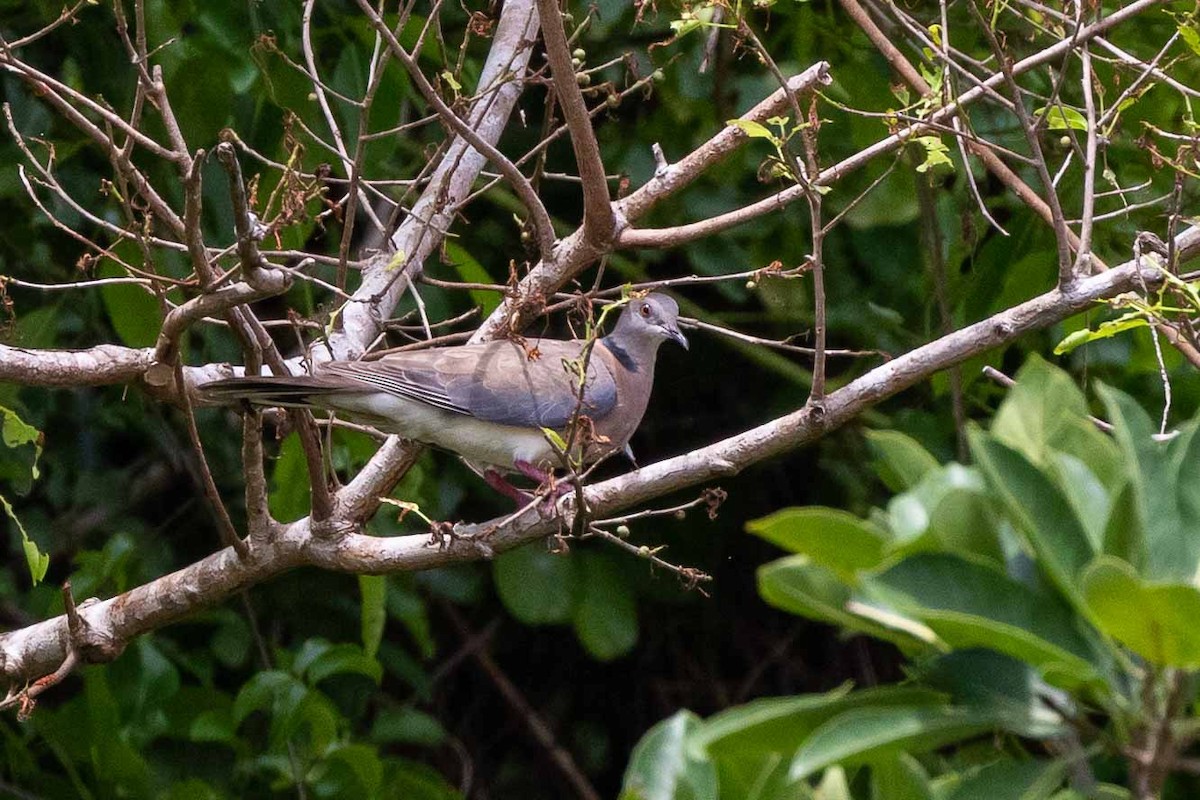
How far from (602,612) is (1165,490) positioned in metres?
3.88

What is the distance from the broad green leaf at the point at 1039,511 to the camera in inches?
57.9

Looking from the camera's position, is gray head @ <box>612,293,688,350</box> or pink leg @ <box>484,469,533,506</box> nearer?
pink leg @ <box>484,469,533,506</box>

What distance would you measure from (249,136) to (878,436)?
10.6 ft

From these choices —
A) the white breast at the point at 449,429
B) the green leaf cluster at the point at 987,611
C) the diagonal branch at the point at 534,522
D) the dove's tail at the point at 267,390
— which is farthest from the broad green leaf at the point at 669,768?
the white breast at the point at 449,429

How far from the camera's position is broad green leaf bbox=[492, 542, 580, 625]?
17.0 feet

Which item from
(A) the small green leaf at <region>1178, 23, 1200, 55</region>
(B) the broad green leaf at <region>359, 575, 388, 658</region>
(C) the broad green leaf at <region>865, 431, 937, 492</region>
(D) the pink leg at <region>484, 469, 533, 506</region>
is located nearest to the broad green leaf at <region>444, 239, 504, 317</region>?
(D) the pink leg at <region>484, 469, 533, 506</region>

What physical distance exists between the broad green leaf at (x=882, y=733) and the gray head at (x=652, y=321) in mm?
3059

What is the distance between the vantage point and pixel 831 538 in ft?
4.94

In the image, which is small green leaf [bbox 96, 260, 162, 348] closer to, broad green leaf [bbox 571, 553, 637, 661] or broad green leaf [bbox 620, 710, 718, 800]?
broad green leaf [bbox 571, 553, 637, 661]

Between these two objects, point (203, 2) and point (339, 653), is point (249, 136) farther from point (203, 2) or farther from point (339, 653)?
point (339, 653)

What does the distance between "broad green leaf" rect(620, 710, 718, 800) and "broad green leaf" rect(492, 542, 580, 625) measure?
3.55 meters

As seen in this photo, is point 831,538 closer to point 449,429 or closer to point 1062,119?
point 1062,119

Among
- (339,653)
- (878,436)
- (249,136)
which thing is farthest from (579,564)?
(878,436)

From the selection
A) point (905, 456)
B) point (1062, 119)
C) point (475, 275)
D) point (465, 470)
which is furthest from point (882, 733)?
point (465, 470)
